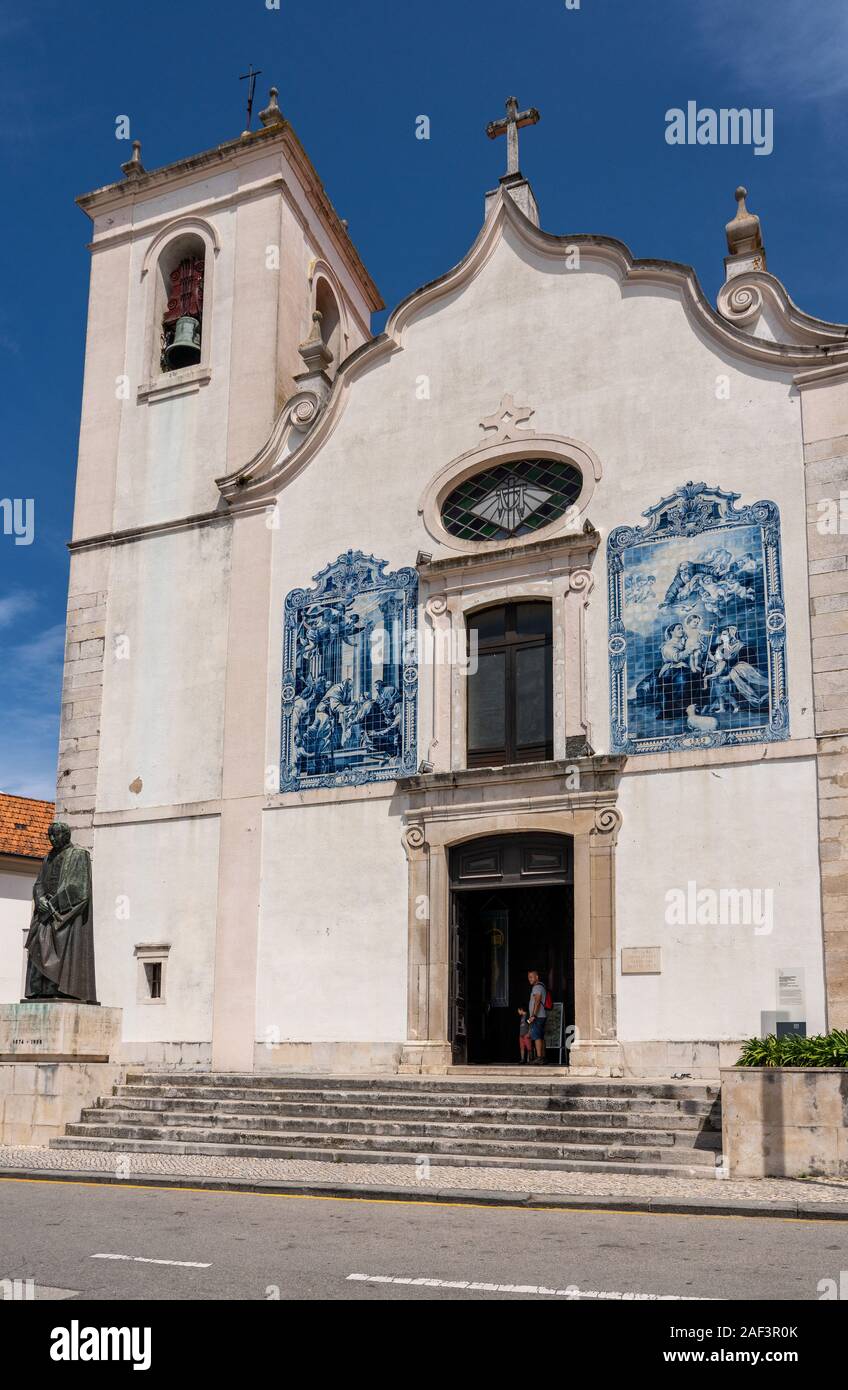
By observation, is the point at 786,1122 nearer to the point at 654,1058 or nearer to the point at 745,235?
the point at 654,1058

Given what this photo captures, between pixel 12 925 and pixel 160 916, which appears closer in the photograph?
pixel 160 916

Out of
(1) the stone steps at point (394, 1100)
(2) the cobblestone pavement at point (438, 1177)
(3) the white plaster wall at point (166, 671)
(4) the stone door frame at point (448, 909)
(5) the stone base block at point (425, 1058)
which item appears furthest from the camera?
(3) the white plaster wall at point (166, 671)

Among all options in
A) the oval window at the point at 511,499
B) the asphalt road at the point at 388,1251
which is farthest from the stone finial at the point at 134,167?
the asphalt road at the point at 388,1251

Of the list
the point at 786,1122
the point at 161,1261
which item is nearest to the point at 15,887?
the point at 786,1122

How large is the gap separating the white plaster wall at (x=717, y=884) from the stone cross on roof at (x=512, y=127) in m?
10.1

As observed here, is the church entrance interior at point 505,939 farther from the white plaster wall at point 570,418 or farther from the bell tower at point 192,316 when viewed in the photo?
the bell tower at point 192,316

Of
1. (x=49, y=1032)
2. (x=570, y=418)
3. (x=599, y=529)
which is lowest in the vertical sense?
(x=49, y=1032)

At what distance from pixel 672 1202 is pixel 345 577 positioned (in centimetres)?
1138

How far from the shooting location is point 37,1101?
15656mm

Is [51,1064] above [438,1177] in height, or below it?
above

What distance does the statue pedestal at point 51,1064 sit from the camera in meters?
15.6

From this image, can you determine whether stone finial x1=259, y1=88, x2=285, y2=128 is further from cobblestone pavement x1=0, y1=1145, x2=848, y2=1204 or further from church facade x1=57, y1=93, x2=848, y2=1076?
cobblestone pavement x1=0, y1=1145, x2=848, y2=1204

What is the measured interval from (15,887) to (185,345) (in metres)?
15.2

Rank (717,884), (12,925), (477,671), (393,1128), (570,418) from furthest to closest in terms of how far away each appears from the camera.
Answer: (12,925) → (570,418) → (477,671) → (717,884) → (393,1128)
